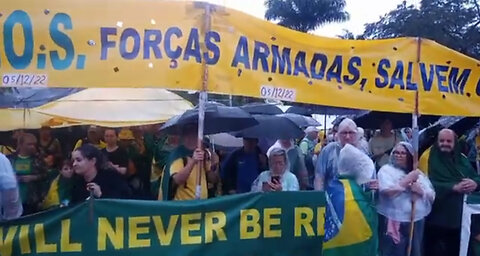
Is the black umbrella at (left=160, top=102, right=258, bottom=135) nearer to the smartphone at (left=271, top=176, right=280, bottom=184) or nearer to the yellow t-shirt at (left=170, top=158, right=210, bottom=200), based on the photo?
the smartphone at (left=271, top=176, right=280, bottom=184)

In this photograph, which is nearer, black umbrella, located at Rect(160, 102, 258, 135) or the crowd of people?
the crowd of people

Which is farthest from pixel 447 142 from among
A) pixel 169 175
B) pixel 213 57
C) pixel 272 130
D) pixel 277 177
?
pixel 169 175

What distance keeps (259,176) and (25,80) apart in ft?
8.93

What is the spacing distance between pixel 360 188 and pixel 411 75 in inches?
50.0

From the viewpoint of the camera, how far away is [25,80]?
557 cm

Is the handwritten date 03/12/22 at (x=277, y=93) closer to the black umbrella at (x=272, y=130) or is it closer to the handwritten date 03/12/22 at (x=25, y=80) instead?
the handwritten date 03/12/22 at (x=25, y=80)

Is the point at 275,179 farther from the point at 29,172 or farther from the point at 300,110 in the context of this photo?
the point at 300,110

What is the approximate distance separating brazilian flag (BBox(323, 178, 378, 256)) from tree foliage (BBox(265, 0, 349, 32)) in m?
35.3

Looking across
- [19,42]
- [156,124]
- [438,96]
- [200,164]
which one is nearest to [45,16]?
[19,42]

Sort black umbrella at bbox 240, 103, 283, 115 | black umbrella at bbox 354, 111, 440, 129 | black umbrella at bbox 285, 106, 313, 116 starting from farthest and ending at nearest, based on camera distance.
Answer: black umbrella at bbox 285, 106, 313, 116 → black umbrella at bbox 240, 103, 283, 115 → black umbrella at bbox 354, 111, 440, 129

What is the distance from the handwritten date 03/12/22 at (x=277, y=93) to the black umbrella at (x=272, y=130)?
257 centimetres

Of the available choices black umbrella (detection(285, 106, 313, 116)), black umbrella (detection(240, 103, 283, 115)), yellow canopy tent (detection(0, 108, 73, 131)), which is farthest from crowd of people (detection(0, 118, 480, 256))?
black umbrella (detection(285, 106, 313, 116))

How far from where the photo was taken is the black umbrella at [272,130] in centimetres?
908

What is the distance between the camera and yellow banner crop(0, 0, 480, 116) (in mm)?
5602
